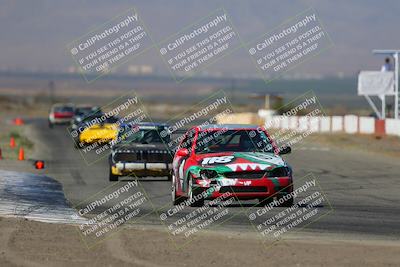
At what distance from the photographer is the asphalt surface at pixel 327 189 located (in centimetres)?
1353

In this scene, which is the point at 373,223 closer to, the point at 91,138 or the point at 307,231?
the point at 307,231

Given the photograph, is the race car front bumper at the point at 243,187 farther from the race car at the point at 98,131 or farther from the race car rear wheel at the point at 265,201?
the race car at the point at 98,131

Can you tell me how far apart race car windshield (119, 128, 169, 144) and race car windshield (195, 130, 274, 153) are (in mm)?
5736

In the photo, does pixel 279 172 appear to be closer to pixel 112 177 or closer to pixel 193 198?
pixel 193 198

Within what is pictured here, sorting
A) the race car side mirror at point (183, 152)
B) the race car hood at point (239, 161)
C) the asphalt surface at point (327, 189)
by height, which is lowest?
the asphalt surface at point (327, 189)

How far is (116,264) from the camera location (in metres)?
10.3

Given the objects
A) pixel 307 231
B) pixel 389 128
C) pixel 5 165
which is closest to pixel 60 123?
pixel 389 128

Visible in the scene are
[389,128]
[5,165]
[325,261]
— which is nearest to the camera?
[325,261]

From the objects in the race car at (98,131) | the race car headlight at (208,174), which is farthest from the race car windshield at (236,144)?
the race car at (98,131)

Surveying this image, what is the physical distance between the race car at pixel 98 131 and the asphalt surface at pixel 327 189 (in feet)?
2.24

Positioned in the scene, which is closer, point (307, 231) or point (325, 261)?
point (325, 261)

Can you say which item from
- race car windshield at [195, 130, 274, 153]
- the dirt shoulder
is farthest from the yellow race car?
the dirt shoulder

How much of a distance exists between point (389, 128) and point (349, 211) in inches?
1101

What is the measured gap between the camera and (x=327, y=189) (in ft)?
66.2
